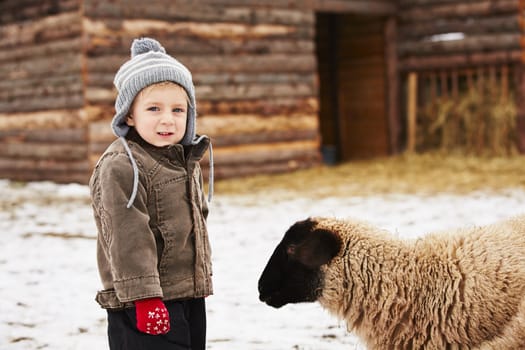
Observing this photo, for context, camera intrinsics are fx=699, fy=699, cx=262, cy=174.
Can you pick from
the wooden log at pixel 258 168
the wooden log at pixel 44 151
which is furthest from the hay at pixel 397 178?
the wooden log at pixel 44 151

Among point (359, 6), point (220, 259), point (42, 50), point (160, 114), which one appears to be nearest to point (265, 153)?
point (359, 6)

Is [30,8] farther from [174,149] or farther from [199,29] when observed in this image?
[174,149]

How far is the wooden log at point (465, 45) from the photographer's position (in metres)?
13.2

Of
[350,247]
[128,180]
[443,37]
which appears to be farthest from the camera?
[443,37]

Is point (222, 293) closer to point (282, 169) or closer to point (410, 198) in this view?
point (410, 198)

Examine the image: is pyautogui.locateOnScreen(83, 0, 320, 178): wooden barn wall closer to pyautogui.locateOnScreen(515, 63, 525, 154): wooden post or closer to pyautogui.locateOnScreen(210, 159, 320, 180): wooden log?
pyautogui.locateOnScreen(210, 159, 320, 180): wooden log

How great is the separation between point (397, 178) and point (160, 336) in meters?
9.51

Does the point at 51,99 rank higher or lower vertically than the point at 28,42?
lower

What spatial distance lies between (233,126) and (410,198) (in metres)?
3.99

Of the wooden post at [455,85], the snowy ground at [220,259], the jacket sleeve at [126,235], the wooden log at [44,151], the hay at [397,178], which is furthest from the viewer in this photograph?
the wooden post at [455,85]

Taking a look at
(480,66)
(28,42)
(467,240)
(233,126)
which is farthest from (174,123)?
(480,66)

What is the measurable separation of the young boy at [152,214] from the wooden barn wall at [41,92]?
8.57 m

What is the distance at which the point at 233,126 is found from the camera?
40.5 feet

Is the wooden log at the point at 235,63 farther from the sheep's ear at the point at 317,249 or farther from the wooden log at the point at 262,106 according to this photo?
the sheep's ear at the point at 317,249
